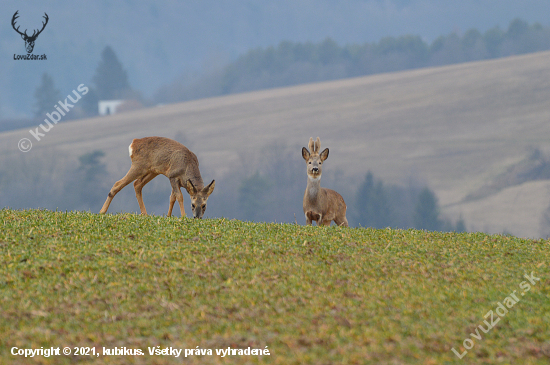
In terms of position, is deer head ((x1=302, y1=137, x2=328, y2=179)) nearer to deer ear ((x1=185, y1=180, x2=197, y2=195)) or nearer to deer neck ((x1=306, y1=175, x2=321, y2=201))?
deer neck ((x1=306, y1=175, x2=321, y2=201))

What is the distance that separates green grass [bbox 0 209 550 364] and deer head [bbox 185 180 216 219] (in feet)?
11.3

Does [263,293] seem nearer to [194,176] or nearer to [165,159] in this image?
[194,176]

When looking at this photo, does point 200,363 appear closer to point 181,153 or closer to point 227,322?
point 227,322

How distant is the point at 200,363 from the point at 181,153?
1377cm

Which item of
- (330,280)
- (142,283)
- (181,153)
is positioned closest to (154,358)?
(142,283)

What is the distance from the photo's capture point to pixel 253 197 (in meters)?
133

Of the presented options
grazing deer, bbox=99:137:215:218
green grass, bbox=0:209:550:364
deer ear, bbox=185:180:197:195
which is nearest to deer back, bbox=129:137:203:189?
grazing deer, bbox=99:137:215:218

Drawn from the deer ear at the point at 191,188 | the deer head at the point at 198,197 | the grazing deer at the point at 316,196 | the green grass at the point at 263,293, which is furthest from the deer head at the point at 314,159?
the green grass at the point at 263,293

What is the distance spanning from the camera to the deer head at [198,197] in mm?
20688

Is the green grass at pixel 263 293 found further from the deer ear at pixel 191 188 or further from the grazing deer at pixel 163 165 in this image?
the grazing deer at pixel 163 165

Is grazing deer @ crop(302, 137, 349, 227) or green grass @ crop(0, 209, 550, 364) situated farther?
grazing deer @ crop(302, 137, 349, 227)

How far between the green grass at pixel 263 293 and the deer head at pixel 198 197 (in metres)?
3.44

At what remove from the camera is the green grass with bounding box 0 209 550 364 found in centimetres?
961

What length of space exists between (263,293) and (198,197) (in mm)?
9406
